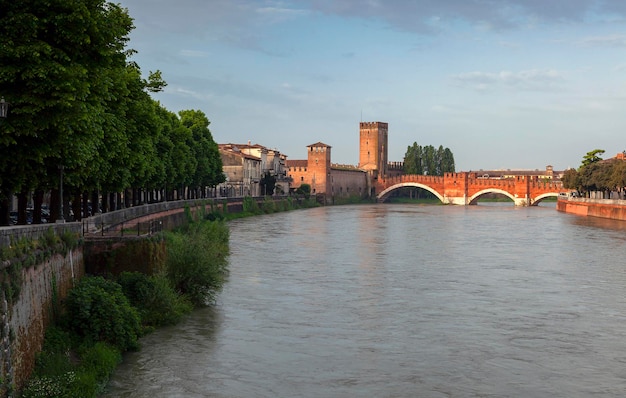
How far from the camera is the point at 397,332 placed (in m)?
17.2

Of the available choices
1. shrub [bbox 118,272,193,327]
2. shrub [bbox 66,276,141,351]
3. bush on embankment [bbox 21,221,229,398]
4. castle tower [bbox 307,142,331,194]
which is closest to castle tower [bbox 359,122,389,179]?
castle tower [bbox 307,142,331,194]

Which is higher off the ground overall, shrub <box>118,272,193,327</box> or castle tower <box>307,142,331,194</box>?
castle tower <box>307,142,331,194</box>

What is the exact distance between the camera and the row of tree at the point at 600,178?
61.5 m

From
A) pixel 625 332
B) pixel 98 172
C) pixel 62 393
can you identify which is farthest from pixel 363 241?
pixel 62 393

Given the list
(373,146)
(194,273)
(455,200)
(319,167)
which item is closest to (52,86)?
(194,273)

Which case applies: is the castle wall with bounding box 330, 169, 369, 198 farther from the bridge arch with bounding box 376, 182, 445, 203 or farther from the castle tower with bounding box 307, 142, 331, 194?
the bridge arch with bounding box 376, 182, 445, 203

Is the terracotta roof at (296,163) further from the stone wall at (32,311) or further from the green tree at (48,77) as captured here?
the stone wall at (32,311)

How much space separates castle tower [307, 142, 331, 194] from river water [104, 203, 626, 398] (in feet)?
227

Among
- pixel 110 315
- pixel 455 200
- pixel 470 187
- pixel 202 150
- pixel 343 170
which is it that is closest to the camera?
pixel 110 315

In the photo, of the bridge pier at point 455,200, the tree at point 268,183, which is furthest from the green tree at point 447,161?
the tree at point 268,183

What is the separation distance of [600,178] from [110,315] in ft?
196

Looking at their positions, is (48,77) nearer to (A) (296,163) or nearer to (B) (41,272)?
(B) (41,272)

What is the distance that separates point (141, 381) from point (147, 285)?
4060 millimetres

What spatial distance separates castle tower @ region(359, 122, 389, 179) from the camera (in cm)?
12188
